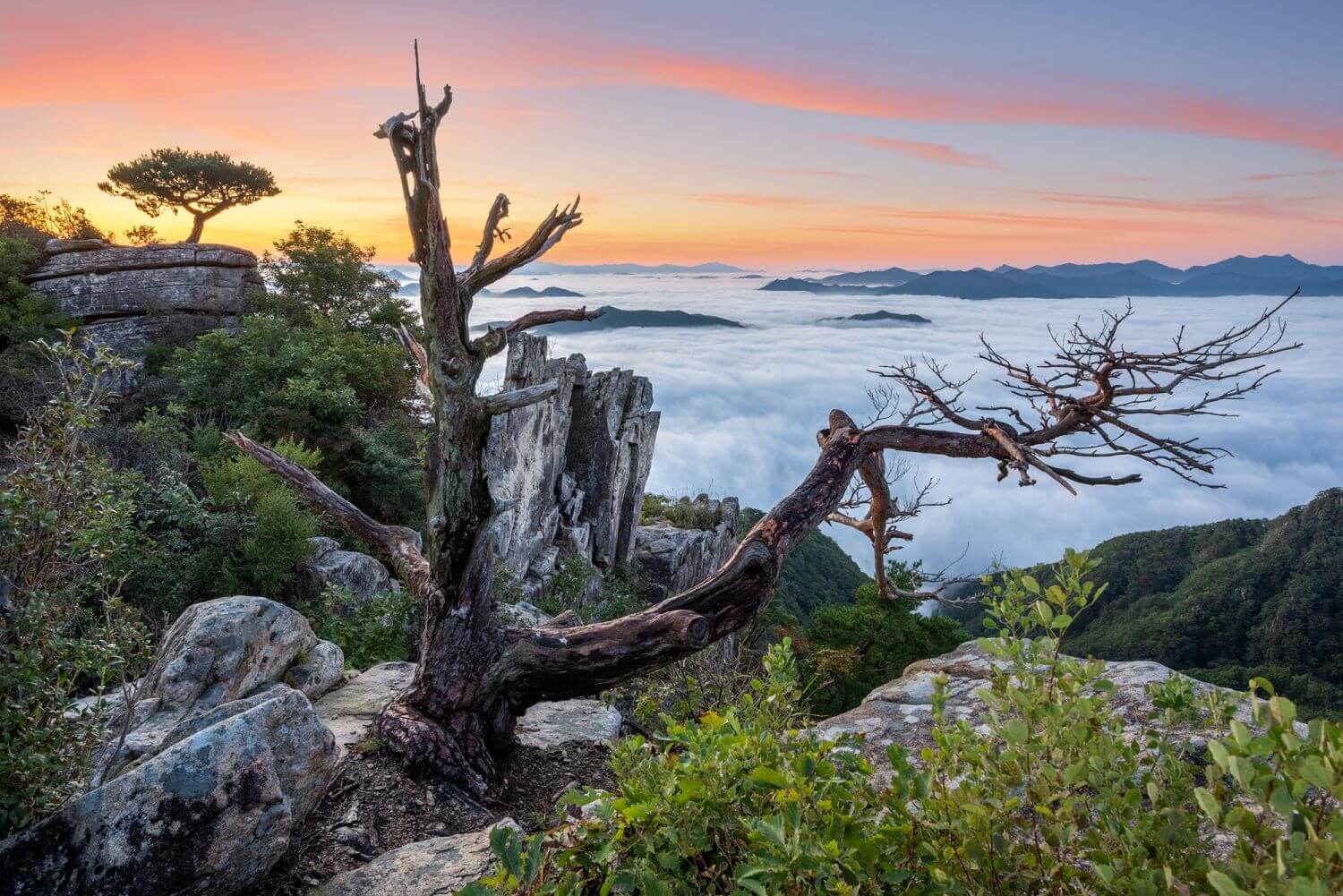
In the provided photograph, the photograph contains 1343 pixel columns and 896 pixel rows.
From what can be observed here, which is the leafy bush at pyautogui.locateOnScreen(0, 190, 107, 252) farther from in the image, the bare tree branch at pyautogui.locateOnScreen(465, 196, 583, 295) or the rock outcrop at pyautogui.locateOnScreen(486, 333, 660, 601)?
the bare tree branch at pyautogui.locateOnScreen(465, 196, 583, 295)

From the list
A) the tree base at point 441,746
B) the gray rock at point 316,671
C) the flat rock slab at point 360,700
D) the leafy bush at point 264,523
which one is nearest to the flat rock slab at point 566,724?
the tree base at point 441,746

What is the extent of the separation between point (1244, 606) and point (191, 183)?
50794 millimetres

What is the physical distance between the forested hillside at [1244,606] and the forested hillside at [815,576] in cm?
1025

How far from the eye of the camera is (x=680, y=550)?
1196 inches

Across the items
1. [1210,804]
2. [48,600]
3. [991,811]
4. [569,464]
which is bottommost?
[569,464]

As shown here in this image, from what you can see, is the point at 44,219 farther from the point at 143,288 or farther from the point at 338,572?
the point at 338,572

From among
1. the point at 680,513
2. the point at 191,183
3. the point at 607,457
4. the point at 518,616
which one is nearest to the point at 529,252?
the point at 518,616

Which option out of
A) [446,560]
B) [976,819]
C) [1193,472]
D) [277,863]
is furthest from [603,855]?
[1193,472]

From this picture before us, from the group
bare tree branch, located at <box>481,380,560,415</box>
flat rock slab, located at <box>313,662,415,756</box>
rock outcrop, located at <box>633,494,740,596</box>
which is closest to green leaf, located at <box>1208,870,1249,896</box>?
bare tree branch, located at <box>481,380,560,415</box>

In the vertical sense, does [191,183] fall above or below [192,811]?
above

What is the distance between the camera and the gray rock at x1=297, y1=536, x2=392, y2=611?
12.4 meters

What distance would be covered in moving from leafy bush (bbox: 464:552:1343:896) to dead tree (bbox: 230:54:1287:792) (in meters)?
3.59

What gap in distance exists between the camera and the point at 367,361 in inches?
826

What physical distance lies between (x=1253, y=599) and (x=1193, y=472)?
3602cm
